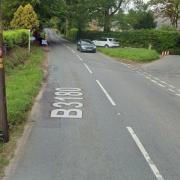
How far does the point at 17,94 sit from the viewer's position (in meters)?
15.1

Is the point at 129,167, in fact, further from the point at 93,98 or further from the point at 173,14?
the point at 173,14

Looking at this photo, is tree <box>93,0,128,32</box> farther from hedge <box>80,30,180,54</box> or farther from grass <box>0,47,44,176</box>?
grass <box>0,47,44,176</box>

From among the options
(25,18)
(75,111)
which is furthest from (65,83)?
(25,18)

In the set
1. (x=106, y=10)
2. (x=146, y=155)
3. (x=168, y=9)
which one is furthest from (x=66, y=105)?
(x=168, y=9)

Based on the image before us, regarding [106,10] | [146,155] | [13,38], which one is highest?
[106,10]

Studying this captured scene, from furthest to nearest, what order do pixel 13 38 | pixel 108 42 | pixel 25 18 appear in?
pixel 108 42, pixel 25 18, pixel 13 38

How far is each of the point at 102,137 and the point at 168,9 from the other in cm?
6284

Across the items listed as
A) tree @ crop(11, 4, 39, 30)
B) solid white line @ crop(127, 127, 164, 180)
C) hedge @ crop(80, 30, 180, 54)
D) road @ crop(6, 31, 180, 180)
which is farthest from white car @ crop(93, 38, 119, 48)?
solid white line @ crop(127, 127, 164, 180)

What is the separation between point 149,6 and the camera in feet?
242

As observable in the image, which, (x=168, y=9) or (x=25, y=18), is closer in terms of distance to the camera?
(x=25, y=18)

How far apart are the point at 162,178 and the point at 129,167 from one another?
2.47ft

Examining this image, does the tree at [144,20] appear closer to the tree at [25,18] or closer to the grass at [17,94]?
the tree at [25,18]

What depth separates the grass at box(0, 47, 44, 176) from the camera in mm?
9219

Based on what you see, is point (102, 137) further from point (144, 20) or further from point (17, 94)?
point (144, 20)
